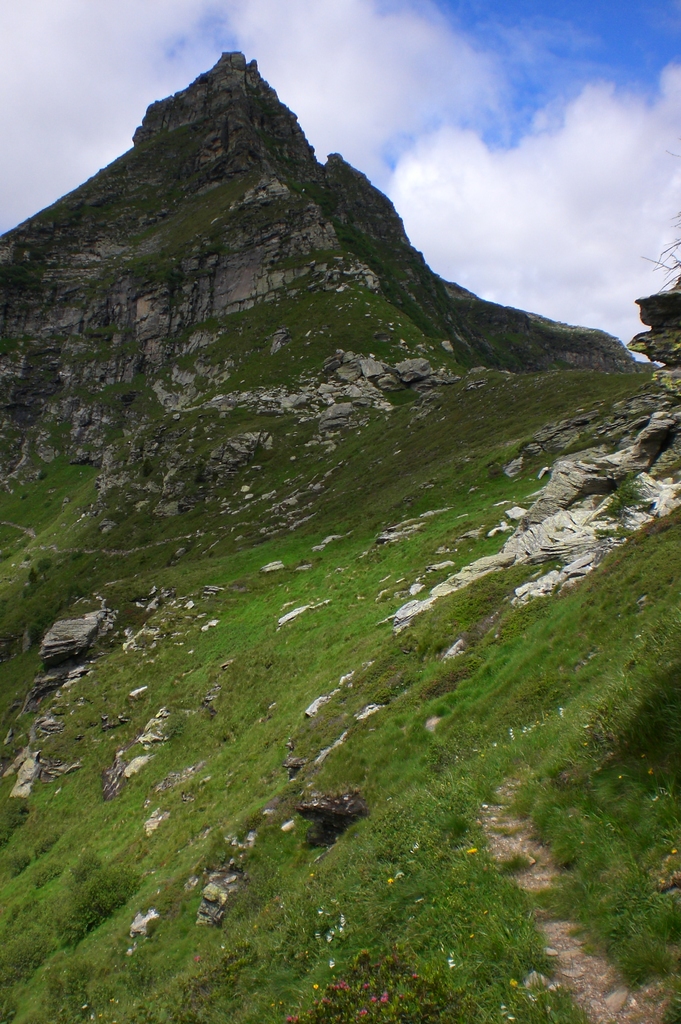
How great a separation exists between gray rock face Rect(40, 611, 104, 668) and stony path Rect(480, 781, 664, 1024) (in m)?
40.2

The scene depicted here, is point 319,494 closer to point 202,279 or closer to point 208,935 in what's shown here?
point 208,935

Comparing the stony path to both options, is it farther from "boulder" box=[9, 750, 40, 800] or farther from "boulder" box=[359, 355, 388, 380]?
"boulder" box=[359, 355, 388, 380]

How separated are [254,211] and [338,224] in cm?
2498

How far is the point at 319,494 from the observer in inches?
2303

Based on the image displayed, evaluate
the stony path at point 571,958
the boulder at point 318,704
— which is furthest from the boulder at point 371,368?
the stony path at point 571,958

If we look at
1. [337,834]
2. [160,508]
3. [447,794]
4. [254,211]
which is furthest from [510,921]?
[254,211]

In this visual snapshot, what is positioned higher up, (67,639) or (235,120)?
(235,120)

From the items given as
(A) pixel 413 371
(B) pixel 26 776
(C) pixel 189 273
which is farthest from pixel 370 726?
(C) pixel 189 273

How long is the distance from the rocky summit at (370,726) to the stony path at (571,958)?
1.2 inches

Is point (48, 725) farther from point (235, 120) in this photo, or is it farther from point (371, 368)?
point (235, 120)

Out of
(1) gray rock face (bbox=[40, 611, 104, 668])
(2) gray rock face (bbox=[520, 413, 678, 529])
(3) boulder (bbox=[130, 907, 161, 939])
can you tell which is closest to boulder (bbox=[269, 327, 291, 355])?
(1) gray rock face (bbox=[40, 611, 104, 668])

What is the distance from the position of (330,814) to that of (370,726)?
109 inches

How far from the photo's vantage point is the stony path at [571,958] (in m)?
4.36

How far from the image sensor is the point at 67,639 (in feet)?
133
